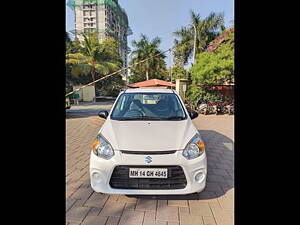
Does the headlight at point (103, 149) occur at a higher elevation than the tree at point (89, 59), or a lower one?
lower

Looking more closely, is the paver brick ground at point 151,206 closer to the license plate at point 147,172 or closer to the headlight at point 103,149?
the license plate at point 147,172

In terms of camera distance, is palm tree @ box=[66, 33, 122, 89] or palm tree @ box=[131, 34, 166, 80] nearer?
palm tree @ box=[66, 33, 122, 89]

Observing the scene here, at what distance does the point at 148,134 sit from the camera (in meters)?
2.41

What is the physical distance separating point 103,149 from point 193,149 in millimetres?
1107

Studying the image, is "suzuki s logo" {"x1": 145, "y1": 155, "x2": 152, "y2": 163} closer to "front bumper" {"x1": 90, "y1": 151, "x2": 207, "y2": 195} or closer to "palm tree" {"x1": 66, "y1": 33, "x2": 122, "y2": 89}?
"front bumper" {"x1": 90, "y1": 151, "x2": 207, "y2": 195}

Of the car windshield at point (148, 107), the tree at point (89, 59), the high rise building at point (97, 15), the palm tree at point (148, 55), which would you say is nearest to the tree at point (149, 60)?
the palm tree at point (148, 55)

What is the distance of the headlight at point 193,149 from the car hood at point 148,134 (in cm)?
5

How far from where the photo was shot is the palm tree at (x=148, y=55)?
2786cm

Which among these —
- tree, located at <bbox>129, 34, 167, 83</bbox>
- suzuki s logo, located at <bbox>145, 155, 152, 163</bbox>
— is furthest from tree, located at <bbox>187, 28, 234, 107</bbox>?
tree, located at <bbox>129, 34, 167, 83</bbox>

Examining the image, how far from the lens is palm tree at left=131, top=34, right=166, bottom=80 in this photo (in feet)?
91.4

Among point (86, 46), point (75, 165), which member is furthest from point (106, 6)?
point (75, 165)

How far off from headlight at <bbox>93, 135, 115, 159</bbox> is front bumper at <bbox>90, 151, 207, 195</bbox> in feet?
0.19

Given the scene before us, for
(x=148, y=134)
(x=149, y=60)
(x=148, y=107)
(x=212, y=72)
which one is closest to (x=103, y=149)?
(x=148, y=134)
